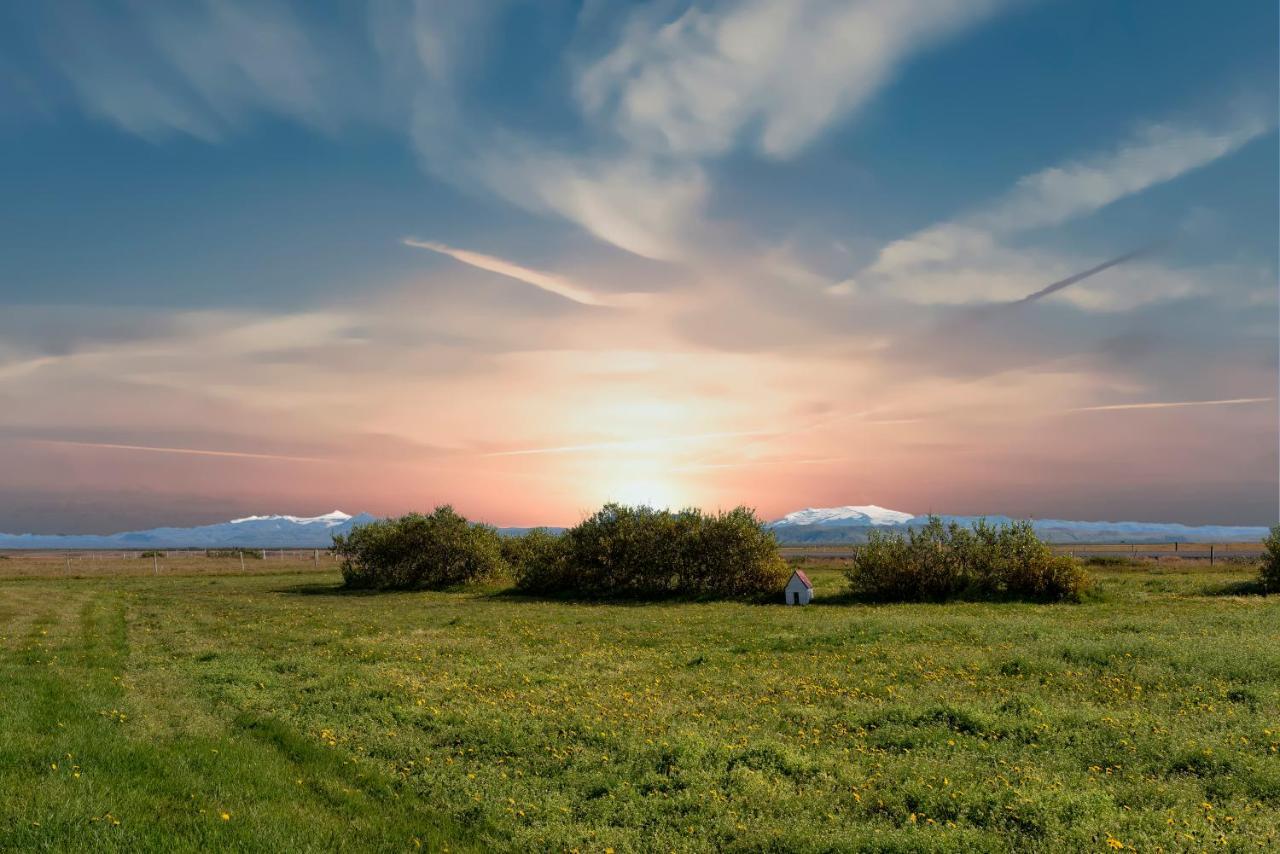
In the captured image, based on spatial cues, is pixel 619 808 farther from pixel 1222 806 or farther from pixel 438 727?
pixel 1222 806

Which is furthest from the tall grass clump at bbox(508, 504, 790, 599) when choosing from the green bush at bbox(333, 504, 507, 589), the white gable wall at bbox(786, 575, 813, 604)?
the green bush at bbox(333, 504, 507, 589)

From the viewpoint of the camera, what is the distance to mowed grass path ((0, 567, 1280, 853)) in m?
10.0

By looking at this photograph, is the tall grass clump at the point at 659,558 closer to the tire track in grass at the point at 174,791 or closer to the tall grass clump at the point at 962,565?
the tall grass clump at the point at 962,565

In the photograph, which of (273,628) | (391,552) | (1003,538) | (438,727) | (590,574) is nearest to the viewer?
(438,727)

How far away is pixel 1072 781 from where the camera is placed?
11594mm

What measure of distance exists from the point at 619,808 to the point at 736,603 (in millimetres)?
37663

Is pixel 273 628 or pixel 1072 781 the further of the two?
pixel 273 628

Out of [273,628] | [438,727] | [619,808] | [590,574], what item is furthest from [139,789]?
[590,574]

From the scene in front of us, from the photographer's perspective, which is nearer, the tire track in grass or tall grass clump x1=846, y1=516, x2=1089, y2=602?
the tire track in grass

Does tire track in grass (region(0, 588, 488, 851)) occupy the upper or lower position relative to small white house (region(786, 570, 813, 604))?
upper

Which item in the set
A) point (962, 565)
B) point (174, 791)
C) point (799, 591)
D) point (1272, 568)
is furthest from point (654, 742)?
point (1272, 568)

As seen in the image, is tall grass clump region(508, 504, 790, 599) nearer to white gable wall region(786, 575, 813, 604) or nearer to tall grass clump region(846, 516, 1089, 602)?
white gable wall region(786, 575, 813, 604)

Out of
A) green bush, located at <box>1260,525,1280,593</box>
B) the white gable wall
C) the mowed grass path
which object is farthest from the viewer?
green bush, located at <box>1260,525,1280,593</box>

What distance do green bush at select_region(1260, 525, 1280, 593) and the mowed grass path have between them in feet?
84.0
